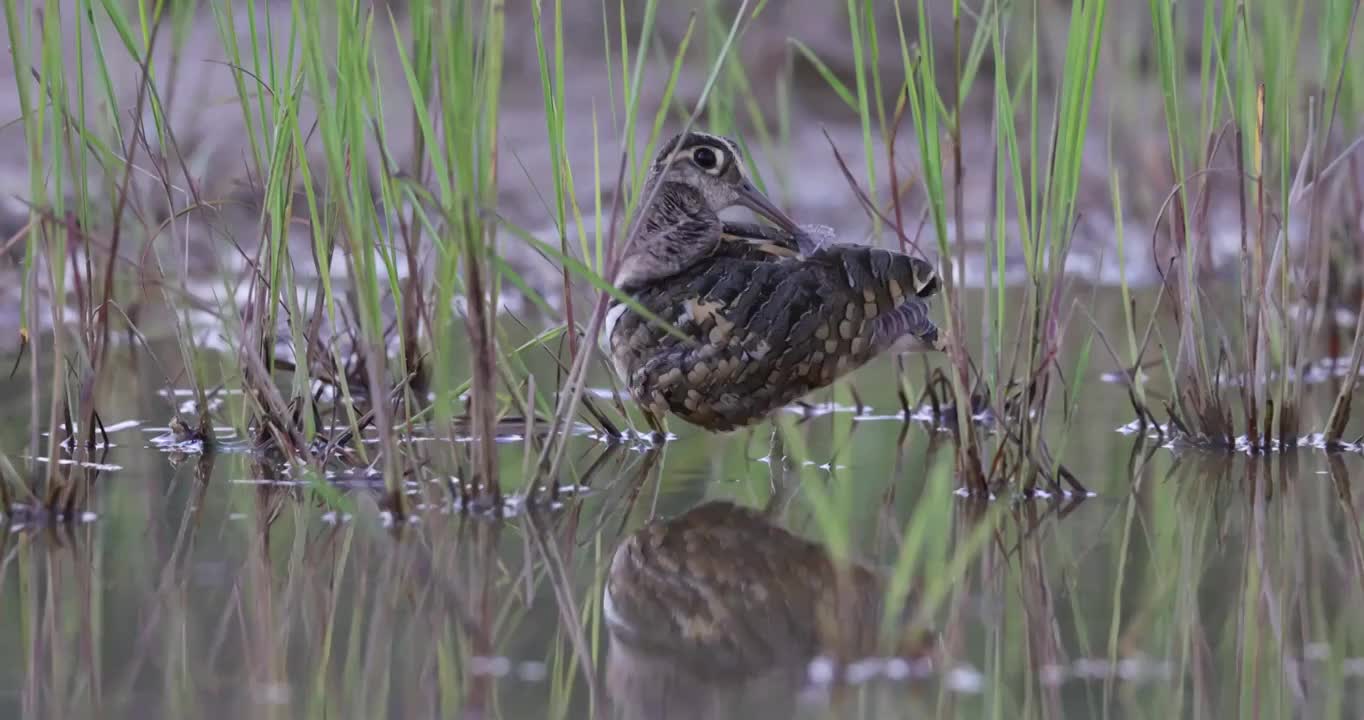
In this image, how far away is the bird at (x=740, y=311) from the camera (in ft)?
9.77

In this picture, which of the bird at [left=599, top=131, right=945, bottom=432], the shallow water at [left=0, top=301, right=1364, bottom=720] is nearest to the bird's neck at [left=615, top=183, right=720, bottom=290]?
the bird at [left=599, top=131, right=945, bottom=432]

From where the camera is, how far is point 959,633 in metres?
2.09

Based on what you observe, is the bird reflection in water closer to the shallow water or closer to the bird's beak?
the shallow water

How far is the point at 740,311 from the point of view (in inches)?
117

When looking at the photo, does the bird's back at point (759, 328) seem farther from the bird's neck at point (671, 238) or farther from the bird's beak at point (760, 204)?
the bird's beak at point (760, 204)

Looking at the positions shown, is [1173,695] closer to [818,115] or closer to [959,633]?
[959,633]

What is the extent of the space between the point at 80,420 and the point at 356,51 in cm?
78

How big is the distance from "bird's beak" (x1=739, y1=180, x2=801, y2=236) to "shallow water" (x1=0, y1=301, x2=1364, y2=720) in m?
0.42

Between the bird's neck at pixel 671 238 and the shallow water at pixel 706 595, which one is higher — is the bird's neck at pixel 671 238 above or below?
above

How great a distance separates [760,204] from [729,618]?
1242 mm

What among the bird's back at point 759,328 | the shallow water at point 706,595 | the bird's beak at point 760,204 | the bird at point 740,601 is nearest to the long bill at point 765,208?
the bird's beak at point 760,204

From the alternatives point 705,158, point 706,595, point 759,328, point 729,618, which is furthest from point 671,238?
point 729,618

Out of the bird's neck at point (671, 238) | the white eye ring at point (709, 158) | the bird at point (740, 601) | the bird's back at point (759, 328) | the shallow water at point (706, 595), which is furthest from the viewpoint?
the white eye ring at point (709, 158)

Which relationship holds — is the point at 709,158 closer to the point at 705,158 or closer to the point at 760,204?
the point at 705,158
